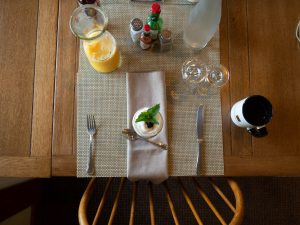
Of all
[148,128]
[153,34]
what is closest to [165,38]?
[153,34]

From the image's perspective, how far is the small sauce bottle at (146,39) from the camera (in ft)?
2.21

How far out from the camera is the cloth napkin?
2.35 ft

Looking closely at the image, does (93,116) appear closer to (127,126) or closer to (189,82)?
(127,126)

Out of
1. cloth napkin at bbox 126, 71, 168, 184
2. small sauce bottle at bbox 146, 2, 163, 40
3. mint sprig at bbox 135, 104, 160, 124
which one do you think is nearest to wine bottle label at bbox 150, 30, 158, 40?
small sauce bottle at bbox 146, 2, 163, 40

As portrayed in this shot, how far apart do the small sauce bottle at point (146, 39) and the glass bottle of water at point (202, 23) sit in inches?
4.9

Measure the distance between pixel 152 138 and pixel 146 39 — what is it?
28cm

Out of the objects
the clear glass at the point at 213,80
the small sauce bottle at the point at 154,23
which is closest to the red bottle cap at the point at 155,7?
the small sauce bottle at the point at 154,23

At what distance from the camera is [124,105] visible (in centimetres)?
75

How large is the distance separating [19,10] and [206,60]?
→ 23.7 inches

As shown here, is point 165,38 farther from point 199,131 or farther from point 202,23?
point 199,131

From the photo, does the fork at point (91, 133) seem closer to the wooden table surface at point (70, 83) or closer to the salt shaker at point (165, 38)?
the wooden table surface at point (70, 83)

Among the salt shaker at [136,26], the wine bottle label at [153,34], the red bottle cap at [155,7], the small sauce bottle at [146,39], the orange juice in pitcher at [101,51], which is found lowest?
the orange juice in pitcher at [101,51]

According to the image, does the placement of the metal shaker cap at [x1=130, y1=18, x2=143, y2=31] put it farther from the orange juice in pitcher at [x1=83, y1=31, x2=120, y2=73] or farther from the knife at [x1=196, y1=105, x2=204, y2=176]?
the knife at [x1=196, y1=105, x2=204, y2=176]

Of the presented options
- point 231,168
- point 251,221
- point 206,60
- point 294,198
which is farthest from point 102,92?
point 294,198
